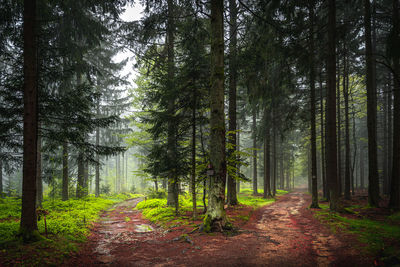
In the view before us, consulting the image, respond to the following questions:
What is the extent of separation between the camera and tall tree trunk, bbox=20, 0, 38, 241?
5.69m

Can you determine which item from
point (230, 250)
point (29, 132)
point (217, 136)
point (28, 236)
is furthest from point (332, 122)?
point (28, 236)

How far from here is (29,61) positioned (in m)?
5.90

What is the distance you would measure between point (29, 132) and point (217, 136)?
5691 millimetres

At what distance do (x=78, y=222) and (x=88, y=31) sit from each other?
422 inches

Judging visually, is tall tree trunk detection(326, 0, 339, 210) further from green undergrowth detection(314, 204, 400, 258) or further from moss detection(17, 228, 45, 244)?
moss detection(17, 228, 45, 244)

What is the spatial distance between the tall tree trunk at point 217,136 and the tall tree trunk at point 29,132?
5.27m

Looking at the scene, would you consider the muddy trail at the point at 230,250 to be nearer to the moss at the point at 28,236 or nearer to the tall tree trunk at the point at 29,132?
the moss at the point at 28,236

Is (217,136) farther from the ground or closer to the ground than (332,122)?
closer to the ground

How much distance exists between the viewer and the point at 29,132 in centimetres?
577

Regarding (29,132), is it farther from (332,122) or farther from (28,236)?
(332,122)

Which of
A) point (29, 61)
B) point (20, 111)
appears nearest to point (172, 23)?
point (29, 61)

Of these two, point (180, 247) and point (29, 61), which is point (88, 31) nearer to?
point (29, 61)

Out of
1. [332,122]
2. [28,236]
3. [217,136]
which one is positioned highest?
[332,122]

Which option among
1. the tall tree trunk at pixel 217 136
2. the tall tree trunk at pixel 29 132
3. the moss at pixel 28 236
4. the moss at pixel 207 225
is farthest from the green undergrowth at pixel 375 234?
the tall tree trunk at pixel 29 132
